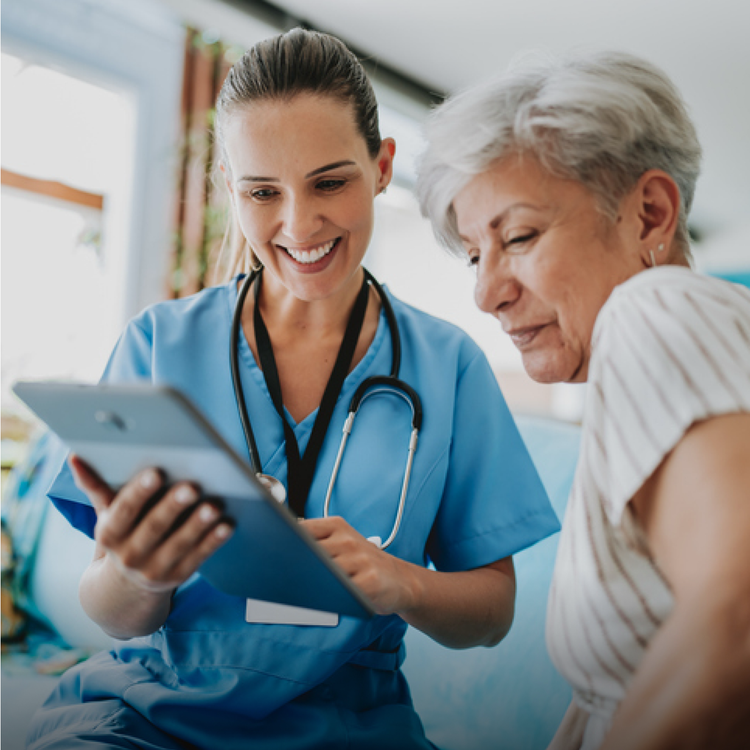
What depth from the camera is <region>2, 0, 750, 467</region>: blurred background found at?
9.09 feet

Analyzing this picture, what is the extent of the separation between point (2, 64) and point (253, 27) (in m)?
0.95

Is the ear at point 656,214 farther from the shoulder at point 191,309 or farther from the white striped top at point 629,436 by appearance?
the shoulder at point 191,309

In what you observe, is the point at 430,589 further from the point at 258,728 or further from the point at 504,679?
the point at 504,679

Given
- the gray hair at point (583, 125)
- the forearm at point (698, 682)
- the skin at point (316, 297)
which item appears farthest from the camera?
the skin at point (316, 297)

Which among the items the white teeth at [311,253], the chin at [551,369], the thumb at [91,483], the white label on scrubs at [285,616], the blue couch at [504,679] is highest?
the white teeth at [311,253]

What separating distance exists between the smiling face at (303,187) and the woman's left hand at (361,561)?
43 centimetres

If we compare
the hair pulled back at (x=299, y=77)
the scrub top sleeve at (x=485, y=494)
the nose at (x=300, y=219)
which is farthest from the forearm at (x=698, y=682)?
the hair pulled back at (x=299, y=77)

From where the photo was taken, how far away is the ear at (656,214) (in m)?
0.81

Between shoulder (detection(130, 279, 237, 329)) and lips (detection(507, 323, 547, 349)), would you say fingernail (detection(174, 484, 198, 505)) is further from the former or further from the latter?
shoulder (detection(130, 279, 237, 329))

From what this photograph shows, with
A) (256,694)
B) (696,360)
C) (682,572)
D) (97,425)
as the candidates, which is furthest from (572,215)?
(256,694)

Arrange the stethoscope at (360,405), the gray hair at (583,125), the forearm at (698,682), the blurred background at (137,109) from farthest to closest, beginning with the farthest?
1. the blurred background at (137,109)
2. the stethoscope at (360,405)
3. the gray hair at (583,125)
4. the forearm at (698,682)

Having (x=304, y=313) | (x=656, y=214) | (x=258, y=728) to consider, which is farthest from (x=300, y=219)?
(x=258, y=728)

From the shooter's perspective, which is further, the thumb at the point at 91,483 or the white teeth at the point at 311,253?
the white teeth at the point at 311,253

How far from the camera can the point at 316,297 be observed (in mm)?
1161
